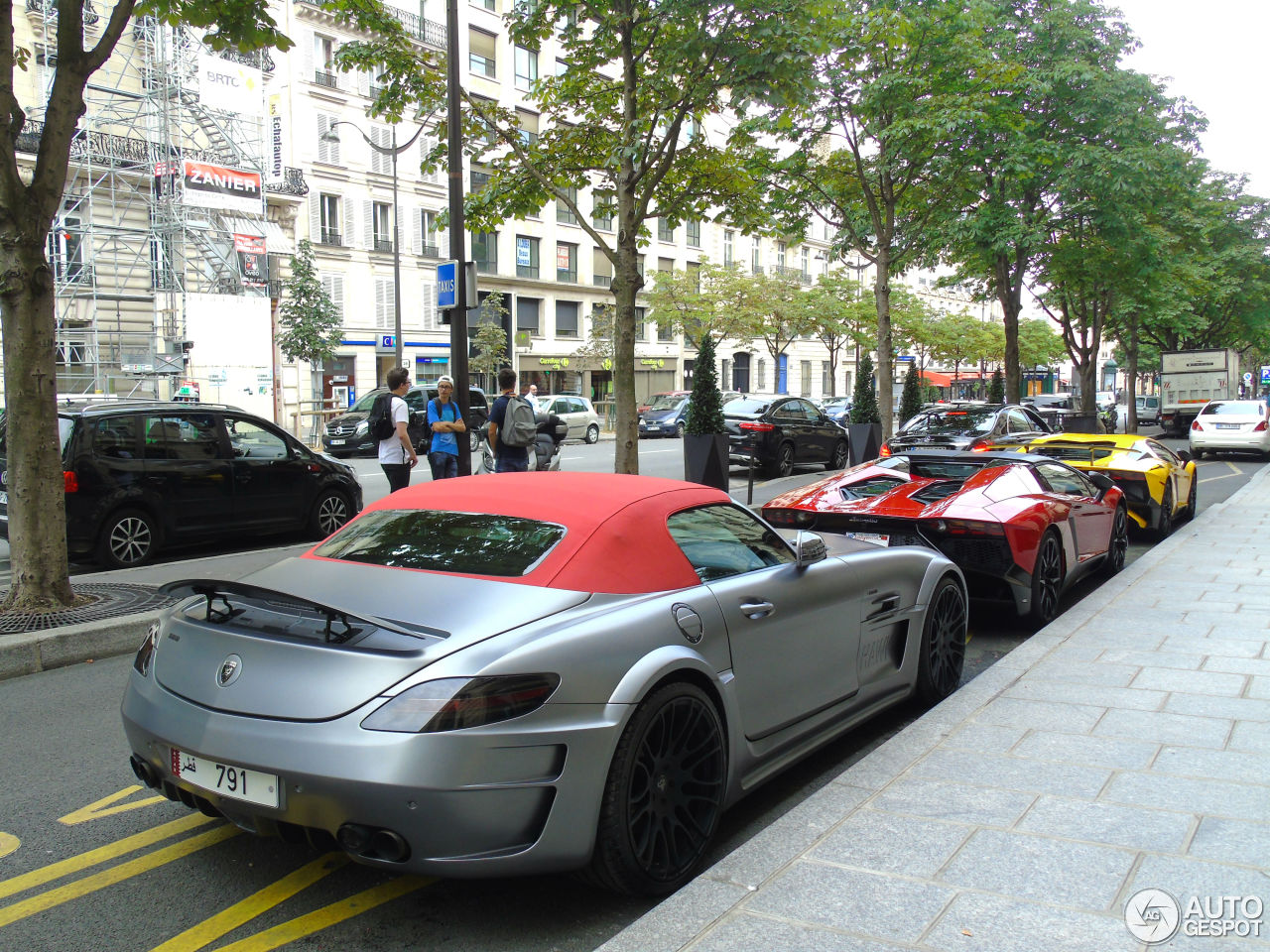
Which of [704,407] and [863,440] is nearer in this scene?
[704,407]

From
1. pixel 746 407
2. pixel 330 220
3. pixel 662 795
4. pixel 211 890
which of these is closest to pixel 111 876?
pixel 211 890

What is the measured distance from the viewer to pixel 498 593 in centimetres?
313

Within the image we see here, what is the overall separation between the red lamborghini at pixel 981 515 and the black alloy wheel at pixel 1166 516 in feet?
11.4

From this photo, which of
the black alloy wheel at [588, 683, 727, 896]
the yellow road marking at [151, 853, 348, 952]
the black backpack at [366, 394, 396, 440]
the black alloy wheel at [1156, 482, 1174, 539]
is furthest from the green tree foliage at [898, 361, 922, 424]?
the yellow road marking at [151, 853, 348, 952]

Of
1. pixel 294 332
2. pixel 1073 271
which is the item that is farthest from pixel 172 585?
pixel 294 332

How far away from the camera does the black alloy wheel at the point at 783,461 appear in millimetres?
18766

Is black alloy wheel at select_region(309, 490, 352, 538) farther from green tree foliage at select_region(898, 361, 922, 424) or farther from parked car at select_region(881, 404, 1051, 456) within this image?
green tree foliage at select_region(898, 361, 922, 424)

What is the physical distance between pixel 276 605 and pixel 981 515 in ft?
16.7

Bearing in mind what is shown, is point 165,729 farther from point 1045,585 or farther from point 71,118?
point 1045,585

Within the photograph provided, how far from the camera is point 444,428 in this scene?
11.3 m

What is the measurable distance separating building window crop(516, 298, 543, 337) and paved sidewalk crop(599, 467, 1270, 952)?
43608 mm

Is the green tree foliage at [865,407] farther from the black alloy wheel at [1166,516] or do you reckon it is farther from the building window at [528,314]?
the building window at [528,314]

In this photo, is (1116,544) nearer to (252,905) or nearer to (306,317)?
(252,905)

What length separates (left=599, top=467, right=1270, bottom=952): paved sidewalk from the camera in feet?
8.88
